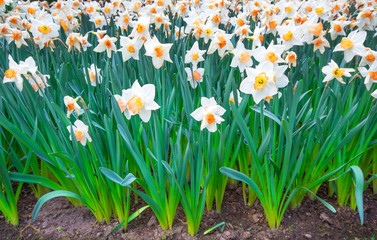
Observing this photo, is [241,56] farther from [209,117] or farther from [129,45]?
[129,45]

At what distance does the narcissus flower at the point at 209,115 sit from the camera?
57.3 inches

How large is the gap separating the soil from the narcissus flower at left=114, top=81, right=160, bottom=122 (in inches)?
30.7

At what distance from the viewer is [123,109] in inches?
56.7

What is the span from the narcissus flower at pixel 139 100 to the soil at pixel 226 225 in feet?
2.56

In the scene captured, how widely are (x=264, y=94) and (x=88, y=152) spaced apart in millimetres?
968

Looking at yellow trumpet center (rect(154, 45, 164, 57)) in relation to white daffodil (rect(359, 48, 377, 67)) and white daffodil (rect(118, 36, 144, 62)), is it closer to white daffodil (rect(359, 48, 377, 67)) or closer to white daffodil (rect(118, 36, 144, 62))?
white daffodil (rect(118, 36, 144, 62))

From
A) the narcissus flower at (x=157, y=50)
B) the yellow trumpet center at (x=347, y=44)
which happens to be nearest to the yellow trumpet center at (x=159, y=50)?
the narcissus flower at (x=157, y=50)

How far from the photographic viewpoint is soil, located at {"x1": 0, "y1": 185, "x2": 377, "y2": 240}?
181cm

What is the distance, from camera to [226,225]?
1869mm

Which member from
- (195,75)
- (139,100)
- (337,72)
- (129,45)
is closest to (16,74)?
(129,45)

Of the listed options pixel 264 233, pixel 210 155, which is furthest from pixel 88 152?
pixel 264 233

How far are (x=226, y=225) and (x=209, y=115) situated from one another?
2.53 ft

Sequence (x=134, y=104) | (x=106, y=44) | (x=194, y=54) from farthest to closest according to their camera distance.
Result: (x=106, y=44) → (x=194, y=54) → (x=134, y=104)

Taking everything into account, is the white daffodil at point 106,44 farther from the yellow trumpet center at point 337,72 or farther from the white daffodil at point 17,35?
the yellow trumpet center at point 337,72
